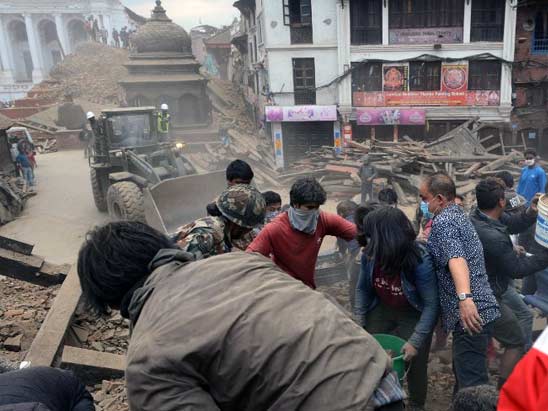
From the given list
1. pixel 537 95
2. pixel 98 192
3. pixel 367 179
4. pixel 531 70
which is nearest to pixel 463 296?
pixel 367 179

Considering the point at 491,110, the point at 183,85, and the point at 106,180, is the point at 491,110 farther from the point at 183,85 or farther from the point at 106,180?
the point at 106,180

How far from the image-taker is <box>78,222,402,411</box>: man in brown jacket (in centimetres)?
153

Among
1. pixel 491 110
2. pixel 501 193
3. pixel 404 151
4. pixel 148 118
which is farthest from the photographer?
pixel 491 110

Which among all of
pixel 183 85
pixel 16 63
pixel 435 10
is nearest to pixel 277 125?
pixel 183 85

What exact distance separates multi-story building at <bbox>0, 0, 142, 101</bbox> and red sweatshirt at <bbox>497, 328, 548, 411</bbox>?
174 feet

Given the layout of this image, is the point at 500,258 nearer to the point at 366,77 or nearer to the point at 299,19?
the point at 366,77

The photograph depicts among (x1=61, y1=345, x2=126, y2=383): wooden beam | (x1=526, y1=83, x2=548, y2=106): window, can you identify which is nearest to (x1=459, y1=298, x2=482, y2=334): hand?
(x1=61, y1=345, x2=126, y2=383): wooden beam

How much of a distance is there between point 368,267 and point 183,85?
2339 cm

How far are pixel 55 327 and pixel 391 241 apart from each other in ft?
11.1

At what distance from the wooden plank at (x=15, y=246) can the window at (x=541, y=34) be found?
78.8ft

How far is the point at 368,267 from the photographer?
337 cm

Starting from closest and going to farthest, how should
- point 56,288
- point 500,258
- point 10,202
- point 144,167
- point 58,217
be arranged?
point 500,258 → point 56,288 → point 144,167 → point 58,217 → point 10,202

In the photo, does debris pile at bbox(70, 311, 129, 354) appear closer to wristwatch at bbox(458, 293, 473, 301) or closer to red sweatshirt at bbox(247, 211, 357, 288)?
red sweatshirt at bbox(247, 211, 357, 288)

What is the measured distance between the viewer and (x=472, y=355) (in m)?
3.15
